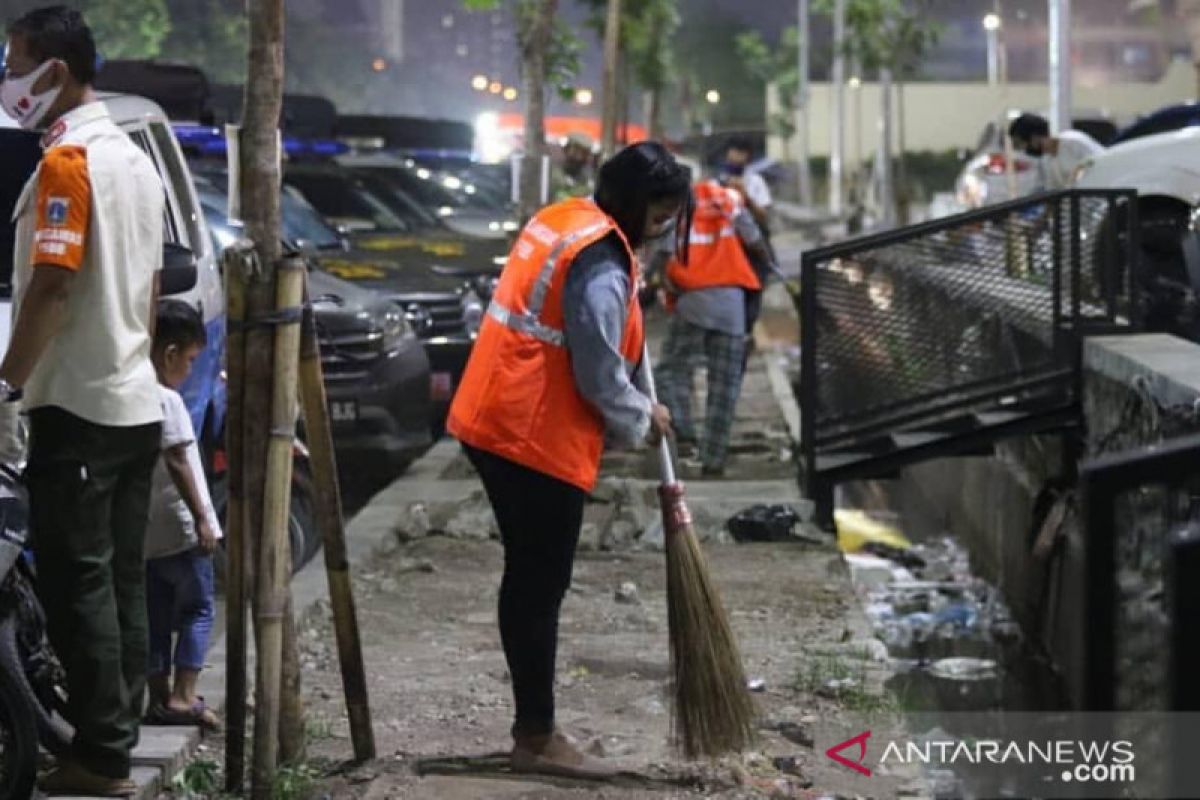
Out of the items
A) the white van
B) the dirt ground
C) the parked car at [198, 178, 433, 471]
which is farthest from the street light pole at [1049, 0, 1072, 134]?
the white van

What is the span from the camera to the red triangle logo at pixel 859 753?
263 inches

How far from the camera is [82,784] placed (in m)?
5.57

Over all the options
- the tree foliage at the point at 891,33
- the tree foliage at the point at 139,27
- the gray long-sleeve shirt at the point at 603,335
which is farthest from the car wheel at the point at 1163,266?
the tree foliage at the point at 891,33

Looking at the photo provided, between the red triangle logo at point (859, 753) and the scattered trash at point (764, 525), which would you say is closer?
the red triangle logo at point (859, 753)

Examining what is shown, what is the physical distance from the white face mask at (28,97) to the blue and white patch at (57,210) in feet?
1.02

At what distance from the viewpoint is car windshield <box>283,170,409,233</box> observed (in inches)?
670

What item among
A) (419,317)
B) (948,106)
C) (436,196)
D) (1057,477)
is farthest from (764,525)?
(948,106)

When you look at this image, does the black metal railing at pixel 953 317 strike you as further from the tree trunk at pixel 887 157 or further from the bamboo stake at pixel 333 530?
the tree trunk at pixel 887 157

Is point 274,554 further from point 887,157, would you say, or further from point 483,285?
point 887,157

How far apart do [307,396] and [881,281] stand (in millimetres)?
5657

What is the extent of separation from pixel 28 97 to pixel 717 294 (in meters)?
7.08

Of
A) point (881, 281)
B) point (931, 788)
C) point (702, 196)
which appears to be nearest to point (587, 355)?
point (931, 788)

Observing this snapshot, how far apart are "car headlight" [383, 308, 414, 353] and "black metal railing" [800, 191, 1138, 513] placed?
7.66 ft

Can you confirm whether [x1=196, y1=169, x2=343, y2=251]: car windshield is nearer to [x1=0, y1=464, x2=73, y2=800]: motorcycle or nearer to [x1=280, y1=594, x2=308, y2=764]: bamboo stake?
[x1=280, y1=594, x2=308, y2=764]: bamboo stake
